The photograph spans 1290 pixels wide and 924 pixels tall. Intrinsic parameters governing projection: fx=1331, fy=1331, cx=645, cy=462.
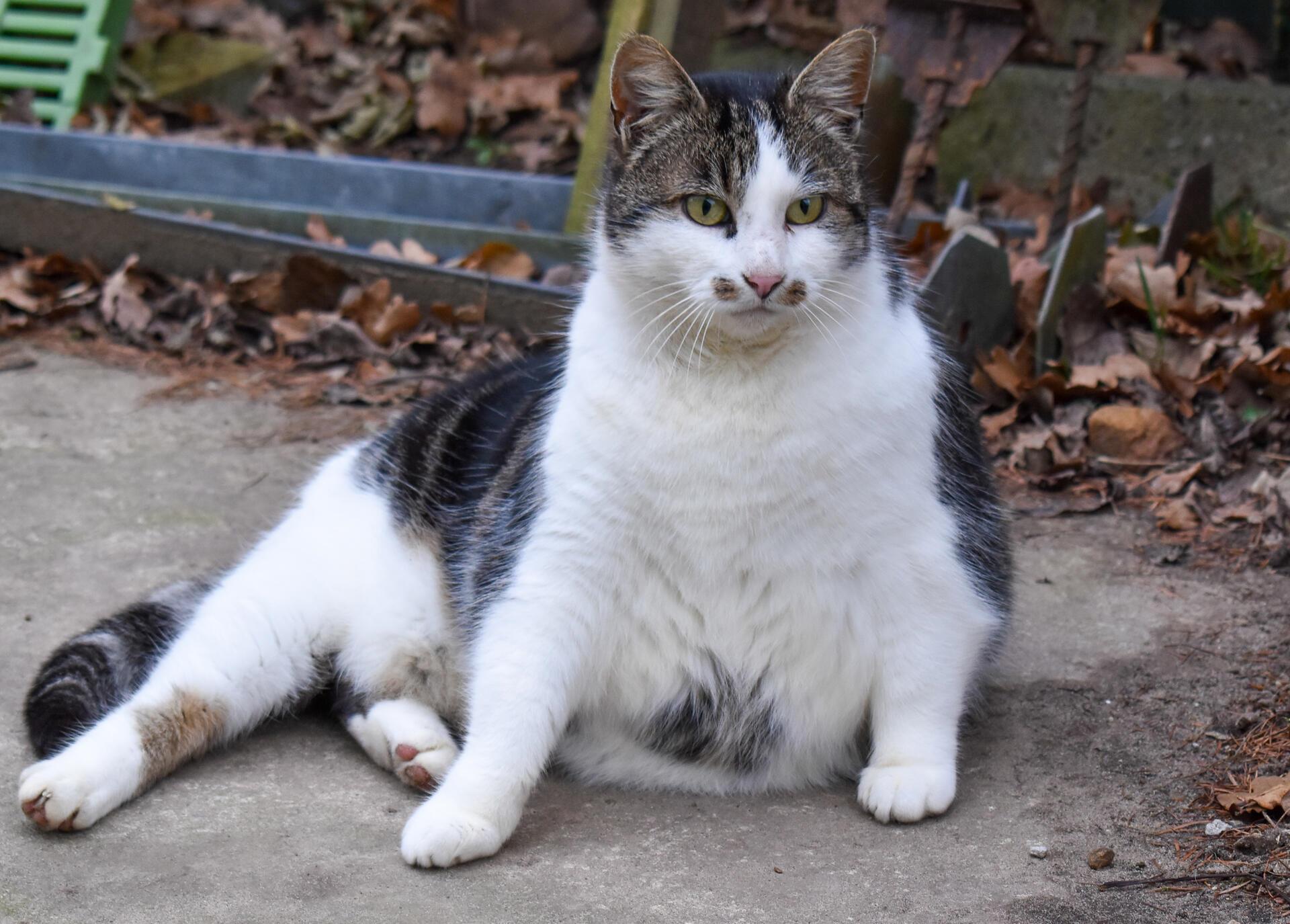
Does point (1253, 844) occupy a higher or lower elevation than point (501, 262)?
lower

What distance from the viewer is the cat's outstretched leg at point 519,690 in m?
Answer: 2.24

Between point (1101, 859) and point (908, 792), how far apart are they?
328 millimetres

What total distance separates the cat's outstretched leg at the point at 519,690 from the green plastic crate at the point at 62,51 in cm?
522

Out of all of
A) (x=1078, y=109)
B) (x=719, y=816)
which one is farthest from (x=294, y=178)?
(x=719, y=816)

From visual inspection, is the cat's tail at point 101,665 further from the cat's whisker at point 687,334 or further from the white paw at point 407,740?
the cat's whisker at point 687,334

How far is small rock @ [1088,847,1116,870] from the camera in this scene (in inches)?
84.2

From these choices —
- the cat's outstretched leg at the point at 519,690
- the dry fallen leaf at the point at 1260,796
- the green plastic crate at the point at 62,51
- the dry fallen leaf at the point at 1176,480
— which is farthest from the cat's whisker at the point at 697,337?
the green plastic crate at the point at 62,51

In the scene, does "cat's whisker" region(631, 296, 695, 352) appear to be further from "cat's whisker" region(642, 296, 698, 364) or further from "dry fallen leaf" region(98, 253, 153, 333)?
"dry fallen leaf" region(98, 253, 153, 333)

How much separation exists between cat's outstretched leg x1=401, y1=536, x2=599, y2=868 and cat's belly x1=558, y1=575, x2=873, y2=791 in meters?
0.09

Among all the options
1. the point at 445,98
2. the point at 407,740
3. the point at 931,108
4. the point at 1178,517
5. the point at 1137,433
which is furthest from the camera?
the point at 445,98

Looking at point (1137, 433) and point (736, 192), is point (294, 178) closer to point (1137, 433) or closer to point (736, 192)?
point (1137, 433)

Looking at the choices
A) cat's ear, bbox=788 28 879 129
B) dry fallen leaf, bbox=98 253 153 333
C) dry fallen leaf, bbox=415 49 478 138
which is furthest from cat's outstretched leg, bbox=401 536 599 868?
dry fallen leaf, bbox=415 49 478 138

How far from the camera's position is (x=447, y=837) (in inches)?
85.0

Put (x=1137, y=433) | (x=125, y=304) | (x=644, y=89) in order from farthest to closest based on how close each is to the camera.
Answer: (x=125, y=304) < (x=1137, y=433) < (x=644, y=89)
